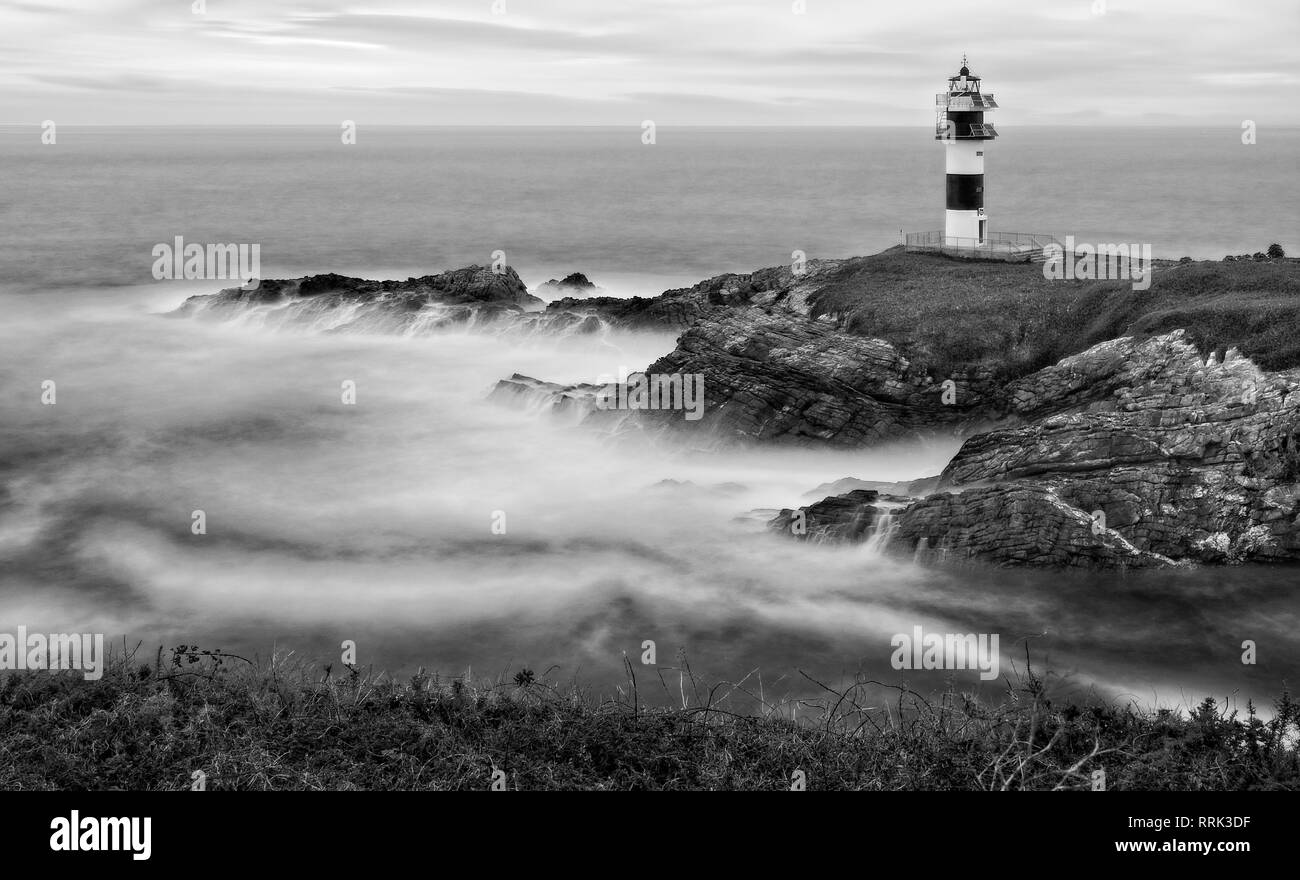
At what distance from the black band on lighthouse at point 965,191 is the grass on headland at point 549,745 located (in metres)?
30.1

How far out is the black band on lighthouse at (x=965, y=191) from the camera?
38.2m

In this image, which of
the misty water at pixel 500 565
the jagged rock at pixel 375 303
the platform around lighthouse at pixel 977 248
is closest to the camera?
the misty water at pixel 500 565

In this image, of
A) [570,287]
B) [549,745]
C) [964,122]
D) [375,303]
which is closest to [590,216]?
[570,287]

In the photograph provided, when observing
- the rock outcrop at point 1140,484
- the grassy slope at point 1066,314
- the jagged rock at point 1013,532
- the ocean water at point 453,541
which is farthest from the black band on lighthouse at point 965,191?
the jagged rock at point 1013,532

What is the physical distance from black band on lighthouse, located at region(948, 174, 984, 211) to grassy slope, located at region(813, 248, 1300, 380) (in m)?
7.50

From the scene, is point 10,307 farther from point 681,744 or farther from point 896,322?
point 681,744

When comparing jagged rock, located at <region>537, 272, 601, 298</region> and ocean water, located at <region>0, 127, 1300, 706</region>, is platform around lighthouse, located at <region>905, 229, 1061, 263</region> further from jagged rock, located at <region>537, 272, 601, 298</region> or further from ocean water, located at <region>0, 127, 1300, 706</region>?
jagged rock, located at <region>537, 272, 601, 298</region>

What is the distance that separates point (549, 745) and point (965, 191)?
32.7 metres

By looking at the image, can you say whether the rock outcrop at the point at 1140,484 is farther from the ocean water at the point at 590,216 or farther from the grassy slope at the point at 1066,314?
the ocean water at the point at 590,216

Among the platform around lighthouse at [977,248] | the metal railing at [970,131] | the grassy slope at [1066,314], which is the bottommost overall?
the grassy slope at [1066,314]

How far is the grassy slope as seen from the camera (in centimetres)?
2264

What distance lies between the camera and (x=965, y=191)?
3819 cm

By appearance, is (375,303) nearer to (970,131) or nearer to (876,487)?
(970,131)
